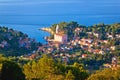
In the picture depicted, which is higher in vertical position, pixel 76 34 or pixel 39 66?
pixel 76 34

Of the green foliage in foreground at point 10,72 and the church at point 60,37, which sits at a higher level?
the church at point 60,37

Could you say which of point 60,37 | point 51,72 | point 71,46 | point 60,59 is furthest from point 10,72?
point 60,37

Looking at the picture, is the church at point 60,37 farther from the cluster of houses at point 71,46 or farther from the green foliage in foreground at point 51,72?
the green foliage in foreground at point 51,72

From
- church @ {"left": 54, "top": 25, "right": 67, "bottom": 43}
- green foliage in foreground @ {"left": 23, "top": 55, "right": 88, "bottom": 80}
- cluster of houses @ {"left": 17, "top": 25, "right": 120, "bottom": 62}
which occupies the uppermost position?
church @ {"left": 54, "top": 25, "right": 67, "bottom": 43}

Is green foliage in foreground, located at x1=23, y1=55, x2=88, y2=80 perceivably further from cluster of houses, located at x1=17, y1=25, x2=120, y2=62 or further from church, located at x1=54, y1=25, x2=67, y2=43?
church, located at x1=54, y1=25, x2=67, y2=43

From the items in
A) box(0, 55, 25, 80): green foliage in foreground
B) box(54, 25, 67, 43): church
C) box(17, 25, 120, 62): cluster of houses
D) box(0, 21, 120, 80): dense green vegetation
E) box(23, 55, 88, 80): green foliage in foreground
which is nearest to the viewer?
box(0, 55, 25, 80): green foliage in foreground

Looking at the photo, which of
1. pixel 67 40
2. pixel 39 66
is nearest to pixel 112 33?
pixel 67 40

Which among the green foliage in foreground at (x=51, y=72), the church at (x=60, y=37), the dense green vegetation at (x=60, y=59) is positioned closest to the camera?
the dense green vegetation at (x=60, y=59)

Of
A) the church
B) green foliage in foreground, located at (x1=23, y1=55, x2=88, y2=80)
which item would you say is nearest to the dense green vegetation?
green foliage in foreground, located at (x1=23, y1=55, x2=88, y2=80)

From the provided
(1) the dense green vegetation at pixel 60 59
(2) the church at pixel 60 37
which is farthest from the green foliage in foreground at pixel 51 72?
(2) the church at pixel 60 37

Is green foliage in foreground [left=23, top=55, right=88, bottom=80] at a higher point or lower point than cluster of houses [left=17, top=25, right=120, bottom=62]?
lower

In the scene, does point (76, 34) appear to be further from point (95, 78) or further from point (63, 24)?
point (95, 78)
